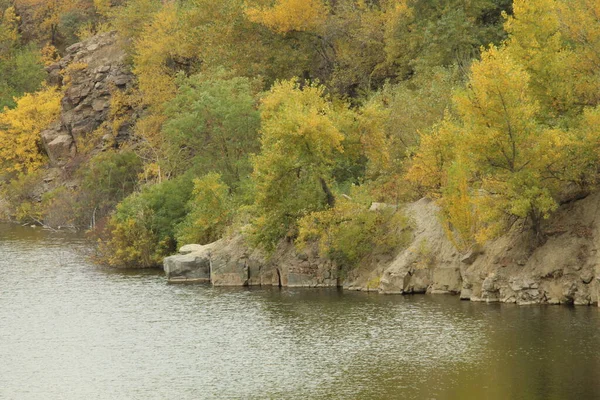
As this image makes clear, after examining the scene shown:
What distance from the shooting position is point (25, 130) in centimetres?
10562

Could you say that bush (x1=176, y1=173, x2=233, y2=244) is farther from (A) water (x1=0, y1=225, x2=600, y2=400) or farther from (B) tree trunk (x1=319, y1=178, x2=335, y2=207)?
(B) tree trunk (x1=319, y1=178, x2=335, y2=207)

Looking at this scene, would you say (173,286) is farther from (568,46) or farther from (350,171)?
(568,46)

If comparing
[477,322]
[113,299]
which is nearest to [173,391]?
[477,322]

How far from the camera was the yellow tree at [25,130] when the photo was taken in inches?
4122

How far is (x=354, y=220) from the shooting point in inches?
2163

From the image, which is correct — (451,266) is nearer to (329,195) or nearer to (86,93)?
(329,195)

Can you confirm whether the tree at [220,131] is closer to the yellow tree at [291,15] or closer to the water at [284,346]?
the yellow tree at [291,15]

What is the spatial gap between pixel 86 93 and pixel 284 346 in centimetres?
6469

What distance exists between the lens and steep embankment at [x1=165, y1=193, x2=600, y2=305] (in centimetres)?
4744

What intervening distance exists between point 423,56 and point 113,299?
2977 centimetres

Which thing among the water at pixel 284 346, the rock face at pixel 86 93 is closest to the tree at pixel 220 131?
the water at pixel 284 346

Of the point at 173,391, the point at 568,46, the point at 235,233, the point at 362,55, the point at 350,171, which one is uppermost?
the point at 362,55

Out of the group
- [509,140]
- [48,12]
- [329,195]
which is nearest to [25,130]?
[48,12]

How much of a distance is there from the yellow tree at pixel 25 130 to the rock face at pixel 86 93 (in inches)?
74.0
